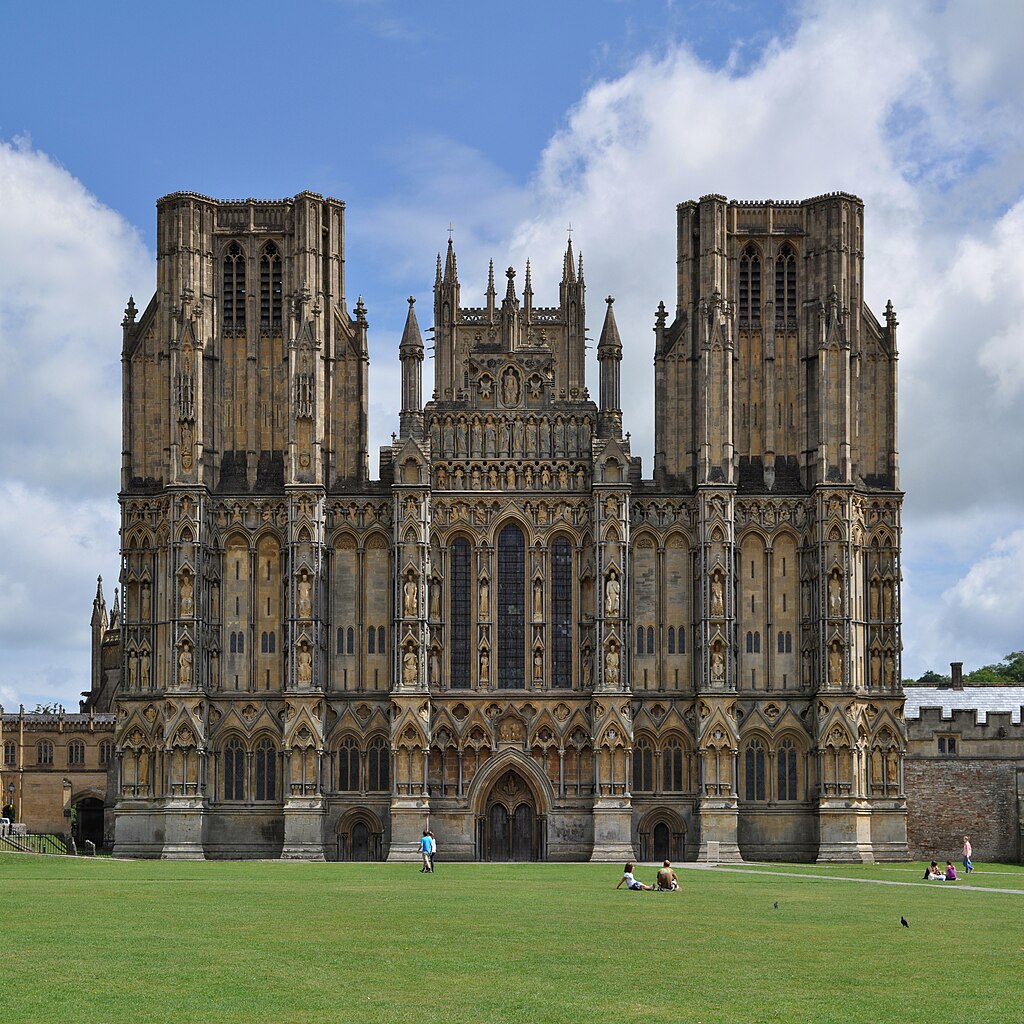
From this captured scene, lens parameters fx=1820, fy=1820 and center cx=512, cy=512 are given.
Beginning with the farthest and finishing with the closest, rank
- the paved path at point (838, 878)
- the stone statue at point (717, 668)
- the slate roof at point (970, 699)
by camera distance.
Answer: the slate roof at point (970, 699)
the stone statue at point (717, 668)
the paved path at point (838, 878)

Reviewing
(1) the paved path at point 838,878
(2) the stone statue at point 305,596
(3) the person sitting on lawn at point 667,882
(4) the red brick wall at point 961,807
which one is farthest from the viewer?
(4) the red brick wall at point 961,807

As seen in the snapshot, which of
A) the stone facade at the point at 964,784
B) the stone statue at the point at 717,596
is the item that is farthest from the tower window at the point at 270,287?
the stone facade at the point at 964,784

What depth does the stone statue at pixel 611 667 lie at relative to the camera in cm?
8031

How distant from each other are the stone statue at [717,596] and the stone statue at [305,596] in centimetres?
1786

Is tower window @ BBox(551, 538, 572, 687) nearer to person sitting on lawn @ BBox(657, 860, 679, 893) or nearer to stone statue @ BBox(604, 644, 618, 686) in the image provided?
stone statue @ BBox(604, 644, 618, 686)

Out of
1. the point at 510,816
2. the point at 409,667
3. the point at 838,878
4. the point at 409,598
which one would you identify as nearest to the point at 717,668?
the point at 510,816

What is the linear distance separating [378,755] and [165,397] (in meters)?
19.2

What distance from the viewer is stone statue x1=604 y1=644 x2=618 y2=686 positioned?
8031cm

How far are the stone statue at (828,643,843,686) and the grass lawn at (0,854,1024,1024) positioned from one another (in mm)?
29788

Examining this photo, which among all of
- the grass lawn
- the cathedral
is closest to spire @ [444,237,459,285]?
the cathedral

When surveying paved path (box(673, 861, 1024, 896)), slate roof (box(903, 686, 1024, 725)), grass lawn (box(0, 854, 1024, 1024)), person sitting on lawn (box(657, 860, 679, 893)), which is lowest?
paved path (box(673, 861, 1024, 896))

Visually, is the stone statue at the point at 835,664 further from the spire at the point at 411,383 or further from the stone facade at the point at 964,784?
the spire at the point at 411,383

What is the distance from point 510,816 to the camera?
8238 centimetres

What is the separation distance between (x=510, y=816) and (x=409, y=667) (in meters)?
8.52
